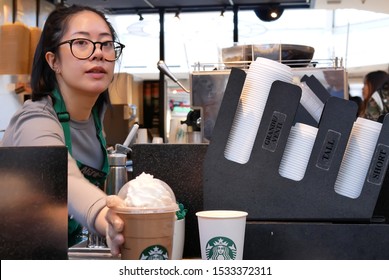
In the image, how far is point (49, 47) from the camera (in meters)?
1.63

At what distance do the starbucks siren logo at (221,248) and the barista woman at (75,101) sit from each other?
23 cm

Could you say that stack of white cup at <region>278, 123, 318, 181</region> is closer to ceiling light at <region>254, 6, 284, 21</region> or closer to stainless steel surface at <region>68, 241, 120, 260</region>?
stainless steel surface at <region>68, 241, 120, 260</region>

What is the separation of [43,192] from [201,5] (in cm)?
712

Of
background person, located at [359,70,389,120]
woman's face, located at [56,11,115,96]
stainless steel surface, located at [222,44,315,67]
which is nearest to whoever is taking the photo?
woman's face, located at [56,11,115,96]

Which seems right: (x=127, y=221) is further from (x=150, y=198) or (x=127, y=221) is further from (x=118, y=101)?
(x=118, y=101)

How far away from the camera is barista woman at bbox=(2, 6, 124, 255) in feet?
3.59

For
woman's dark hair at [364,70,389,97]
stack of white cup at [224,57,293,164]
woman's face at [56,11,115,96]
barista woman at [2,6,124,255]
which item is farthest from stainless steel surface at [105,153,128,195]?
woman's dark hair at [364,70,389,97]

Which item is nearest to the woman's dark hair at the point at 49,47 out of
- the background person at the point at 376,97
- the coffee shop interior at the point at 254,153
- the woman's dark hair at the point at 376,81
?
the coffee shop interior at the point at 254,153

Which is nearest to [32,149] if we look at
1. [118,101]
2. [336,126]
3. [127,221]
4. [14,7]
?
[127,221]

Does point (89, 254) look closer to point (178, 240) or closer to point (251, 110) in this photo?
point (178, 240)

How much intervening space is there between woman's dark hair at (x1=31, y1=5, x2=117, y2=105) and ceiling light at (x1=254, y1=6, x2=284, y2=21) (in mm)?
6058

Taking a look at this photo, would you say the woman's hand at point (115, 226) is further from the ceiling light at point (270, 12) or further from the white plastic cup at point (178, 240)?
the ceiling light at point (270, 12)

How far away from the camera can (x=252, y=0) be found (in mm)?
7336

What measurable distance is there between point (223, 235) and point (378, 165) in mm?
346
